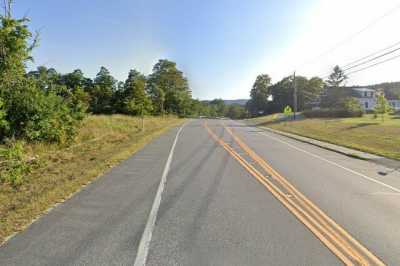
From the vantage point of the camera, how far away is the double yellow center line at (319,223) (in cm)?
393

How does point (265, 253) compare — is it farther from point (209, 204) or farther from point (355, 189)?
point (355, 189)

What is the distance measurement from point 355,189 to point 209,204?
433 centimetres

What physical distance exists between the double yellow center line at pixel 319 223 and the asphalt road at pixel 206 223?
4 centimetres

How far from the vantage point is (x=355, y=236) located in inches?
182

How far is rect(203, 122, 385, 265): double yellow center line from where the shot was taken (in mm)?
3928

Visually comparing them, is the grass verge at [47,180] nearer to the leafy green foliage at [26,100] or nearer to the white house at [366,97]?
the leafy green foliage at [26,100]

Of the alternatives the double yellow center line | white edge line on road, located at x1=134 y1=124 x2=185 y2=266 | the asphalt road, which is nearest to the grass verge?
the asphalt road

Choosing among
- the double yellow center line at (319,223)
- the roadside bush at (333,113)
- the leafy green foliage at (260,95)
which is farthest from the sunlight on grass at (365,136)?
the leafy green foliage at (260,95)

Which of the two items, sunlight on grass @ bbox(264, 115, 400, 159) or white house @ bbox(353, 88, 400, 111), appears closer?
sunlight on grass @ bbox(264, 115, 400, 159)

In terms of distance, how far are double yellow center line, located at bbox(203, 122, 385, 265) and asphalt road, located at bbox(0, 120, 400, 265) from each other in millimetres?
39

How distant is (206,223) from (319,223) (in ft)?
6.65

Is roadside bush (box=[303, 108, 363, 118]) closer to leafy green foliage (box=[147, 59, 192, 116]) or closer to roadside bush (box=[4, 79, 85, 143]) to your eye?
leafy green foliage (box=[147, 59, 192, 116])

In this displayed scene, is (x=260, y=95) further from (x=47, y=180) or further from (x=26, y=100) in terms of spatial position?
(x=47, y=180)

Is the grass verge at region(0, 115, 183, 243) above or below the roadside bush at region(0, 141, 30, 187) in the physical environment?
below
